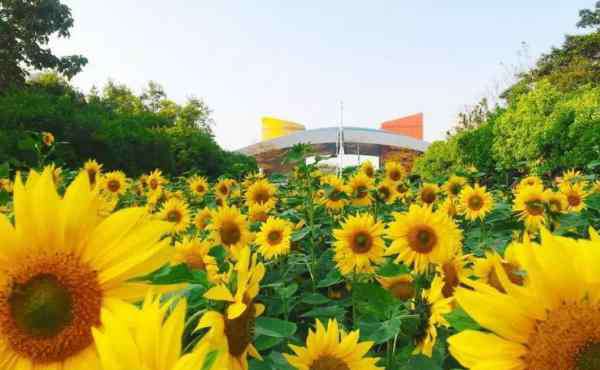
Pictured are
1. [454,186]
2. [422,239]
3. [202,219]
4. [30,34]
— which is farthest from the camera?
[30,34]

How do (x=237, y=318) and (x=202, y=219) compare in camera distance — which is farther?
(x=202, y=219)

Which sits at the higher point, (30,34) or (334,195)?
(30,34)

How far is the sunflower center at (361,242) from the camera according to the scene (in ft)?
8.26

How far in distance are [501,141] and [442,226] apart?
11474 mm

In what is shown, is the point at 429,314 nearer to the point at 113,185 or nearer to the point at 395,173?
the point at 395,173

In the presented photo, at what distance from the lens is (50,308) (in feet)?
2.35

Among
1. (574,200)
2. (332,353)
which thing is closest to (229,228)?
(332,353)

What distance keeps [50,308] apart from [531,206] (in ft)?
8.82

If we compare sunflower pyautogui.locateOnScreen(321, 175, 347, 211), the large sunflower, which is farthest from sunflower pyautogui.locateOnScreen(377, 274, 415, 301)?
sunflower pyautogui.locateOnScreen(321, 175, 347, 211)

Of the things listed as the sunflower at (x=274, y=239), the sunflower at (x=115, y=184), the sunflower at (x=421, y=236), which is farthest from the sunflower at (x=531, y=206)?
the sunflower at (x=115, y=184)

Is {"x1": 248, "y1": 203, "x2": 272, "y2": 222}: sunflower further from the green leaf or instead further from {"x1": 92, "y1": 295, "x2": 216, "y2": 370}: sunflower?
{"x1": 92, "y1": 295, "x2": 216, "y2": 370}: sunflower

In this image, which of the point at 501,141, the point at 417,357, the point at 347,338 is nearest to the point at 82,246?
the point at 347,338

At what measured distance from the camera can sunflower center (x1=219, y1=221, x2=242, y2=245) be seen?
114 inches

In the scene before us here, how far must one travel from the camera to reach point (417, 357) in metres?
1.31
